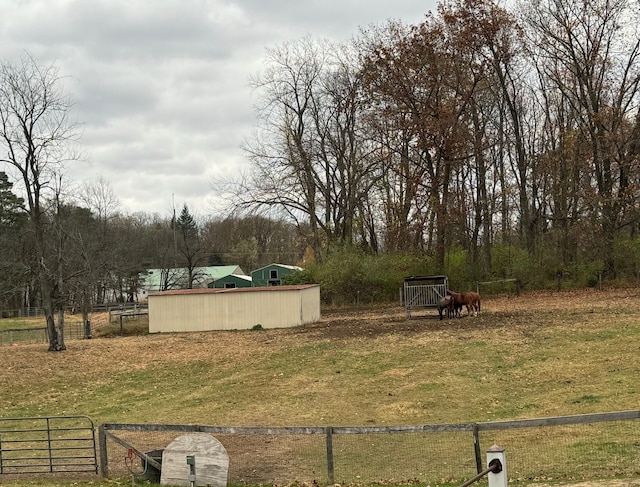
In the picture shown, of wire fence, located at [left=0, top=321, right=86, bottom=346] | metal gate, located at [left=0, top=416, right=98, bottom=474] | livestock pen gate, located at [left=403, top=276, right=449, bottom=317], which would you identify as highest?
livestock pen gate, located at [left=403, top=276, right=449, bottom=317]

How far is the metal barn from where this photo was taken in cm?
3397

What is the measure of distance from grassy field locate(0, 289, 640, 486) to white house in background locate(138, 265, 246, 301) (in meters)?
51.5

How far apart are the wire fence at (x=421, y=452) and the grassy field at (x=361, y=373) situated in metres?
1.55

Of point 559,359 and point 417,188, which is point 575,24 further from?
point 559,359

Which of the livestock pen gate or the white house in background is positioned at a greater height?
the white house in background

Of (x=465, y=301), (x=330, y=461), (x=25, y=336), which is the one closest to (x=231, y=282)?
(x=25, y=336)

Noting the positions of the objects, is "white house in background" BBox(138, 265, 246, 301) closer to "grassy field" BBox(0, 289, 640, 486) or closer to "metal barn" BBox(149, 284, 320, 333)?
"metal barn" BBox(149, 284, 320, 333)

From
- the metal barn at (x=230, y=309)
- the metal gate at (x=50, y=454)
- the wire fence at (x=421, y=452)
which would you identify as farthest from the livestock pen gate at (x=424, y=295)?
the metal gate at (x=50, y=454)

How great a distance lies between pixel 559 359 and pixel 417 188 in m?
25.3

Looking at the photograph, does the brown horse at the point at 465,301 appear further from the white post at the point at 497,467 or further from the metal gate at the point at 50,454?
the white post at the point at 497,467

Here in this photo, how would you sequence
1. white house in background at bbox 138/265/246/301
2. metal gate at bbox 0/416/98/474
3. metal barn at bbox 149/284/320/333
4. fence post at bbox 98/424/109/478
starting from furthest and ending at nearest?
white house in background at bbox 138/265/246/301 < metal barn at bbox 149/284/320/333 < metal gate at bbox 0/416/98/474 < fence post at bbox 98/424/109/478

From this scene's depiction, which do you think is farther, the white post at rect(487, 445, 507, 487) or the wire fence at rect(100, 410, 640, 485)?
the wire fence at rect(100, 410, 640, 485)

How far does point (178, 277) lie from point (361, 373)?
6698cm

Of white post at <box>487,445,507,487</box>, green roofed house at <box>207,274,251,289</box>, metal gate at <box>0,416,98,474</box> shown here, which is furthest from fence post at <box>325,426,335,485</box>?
green roofed house at <box>207,274,251,289</box>
